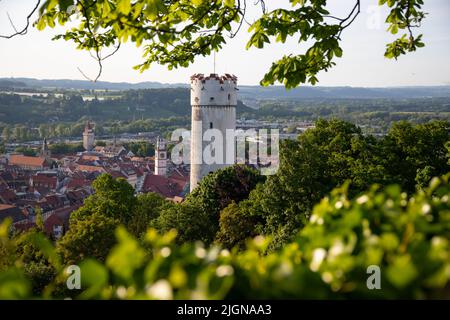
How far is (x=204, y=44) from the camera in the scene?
Result: 566cm

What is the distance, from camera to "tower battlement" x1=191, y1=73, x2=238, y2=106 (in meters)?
28.3

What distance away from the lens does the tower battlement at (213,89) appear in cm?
2834

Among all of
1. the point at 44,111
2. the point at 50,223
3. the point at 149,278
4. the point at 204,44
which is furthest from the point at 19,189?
the point at 44,111

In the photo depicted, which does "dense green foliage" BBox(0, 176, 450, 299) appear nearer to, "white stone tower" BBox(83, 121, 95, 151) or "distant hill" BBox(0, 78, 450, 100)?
"white stone tower" BBox(83, 121, 95, 151)

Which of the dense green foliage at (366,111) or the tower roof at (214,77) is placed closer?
the tower roof at (214,77)

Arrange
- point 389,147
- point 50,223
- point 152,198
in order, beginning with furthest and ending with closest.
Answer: point 50,223 < point 152,198 < point 389,147

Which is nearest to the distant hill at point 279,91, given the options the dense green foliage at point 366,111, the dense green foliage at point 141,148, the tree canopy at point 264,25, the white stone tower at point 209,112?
the dense green foliage at point 366,111

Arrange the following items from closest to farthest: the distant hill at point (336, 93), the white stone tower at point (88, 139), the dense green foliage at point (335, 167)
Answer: the dense green foliage at point (335, 167)
the white stone tower at point (88, 139)
the distant hill at point (336, 93)

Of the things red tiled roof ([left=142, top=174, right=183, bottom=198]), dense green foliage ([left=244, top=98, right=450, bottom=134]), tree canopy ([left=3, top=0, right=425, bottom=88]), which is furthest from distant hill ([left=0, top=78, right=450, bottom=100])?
tree canopy ([left=3, top=0, right=425, bottom=88])

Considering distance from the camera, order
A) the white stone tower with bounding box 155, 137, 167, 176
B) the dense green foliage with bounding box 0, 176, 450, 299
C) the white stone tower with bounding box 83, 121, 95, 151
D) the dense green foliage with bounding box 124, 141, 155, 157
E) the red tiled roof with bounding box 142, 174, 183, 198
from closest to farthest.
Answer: the dense green foliage with bounding box 0, 176, 450, 299, the red tiled roof with bounding box 142, 174, 183, 198, the white stone tower with bounding box 155, 137, 167, 176, the dense green foliage with bounding box 124, 141, 155, 157, the white stone tower with bounding box 83, 121, 95, 151

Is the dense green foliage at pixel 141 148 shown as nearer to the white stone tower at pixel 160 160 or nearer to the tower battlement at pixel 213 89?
the white stone tower at pixel 160 160

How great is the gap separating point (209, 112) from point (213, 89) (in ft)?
3.93
